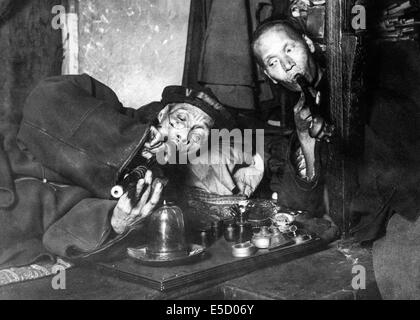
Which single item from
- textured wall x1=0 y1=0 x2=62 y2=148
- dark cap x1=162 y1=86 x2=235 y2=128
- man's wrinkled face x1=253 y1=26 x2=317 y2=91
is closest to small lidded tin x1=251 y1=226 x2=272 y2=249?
dark cap x1=162 y1=86 x2=235 y2=128

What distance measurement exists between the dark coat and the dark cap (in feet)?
2.00

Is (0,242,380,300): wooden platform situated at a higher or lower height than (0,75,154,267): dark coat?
lower

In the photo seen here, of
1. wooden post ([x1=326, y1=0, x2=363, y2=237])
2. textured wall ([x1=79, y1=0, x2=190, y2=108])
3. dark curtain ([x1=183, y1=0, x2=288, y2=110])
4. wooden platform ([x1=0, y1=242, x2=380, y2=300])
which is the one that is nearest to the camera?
wooden platform ([x1=0, y1=242, x2=380, y2=300])

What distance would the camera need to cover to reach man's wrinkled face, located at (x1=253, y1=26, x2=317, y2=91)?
12.1 ft

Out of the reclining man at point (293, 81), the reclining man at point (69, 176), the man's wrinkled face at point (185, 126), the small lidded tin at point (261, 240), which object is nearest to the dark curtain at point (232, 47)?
the reclining man at point (293, 81)

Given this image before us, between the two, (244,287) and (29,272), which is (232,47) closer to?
(244,287)

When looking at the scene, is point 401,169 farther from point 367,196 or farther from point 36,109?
point 36,109

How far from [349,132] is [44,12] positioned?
8.43ft

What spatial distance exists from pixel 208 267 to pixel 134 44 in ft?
9.43

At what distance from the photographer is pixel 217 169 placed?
13.3ft

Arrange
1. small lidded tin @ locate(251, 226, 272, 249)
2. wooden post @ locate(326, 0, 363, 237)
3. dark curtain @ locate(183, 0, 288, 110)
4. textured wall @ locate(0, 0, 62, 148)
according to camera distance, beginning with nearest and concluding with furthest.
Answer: small lidded tin @ locate(251, 226, 272, 249)
wooden post @ locate(326, 0, 363, 237)
textured wall @ locate(0, 0, 62, 148)
dark curtain @ locate(183, 0, 288, 110)

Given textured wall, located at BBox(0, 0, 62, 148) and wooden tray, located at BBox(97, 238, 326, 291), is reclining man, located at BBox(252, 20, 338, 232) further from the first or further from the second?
textured wall, located at BBox(0, 0, 62, 148)

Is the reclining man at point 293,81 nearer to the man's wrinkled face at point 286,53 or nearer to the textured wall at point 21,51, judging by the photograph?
the man's wrinkled face at point 286,53

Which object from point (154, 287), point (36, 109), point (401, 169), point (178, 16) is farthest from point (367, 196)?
point (178, 16)
